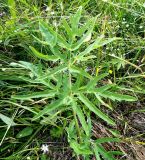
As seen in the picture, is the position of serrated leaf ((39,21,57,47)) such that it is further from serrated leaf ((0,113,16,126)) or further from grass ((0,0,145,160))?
serrated leaf ((0,113,16,126))

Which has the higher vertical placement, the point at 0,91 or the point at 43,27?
the point at 43,27

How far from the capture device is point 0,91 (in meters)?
1.54

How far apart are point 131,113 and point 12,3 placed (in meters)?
0.69

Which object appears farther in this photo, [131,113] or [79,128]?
[131,113]

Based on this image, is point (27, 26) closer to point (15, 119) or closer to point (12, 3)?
point (12, 3)

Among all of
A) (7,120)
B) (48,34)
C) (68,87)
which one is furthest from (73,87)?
(7,120)

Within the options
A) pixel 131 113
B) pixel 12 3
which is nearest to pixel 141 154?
pixel 131 113

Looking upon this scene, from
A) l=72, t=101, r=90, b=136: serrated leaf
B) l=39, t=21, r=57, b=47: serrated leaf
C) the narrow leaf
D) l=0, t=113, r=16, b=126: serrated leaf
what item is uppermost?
l=39, t=21, r=57, b=47: serrated leaf

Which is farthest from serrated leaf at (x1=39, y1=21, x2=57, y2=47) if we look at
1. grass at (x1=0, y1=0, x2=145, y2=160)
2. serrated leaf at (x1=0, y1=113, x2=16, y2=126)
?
serrated leaf at (x1=0, y1=113, x2=16, y2=126)

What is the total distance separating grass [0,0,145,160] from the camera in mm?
1346

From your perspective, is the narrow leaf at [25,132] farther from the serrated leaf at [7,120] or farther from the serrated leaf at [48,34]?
the serrated leaf at [48,34]

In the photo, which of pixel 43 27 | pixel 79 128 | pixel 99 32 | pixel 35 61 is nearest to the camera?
pixel 43 27

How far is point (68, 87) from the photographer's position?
1.34m

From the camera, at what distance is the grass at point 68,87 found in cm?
135
